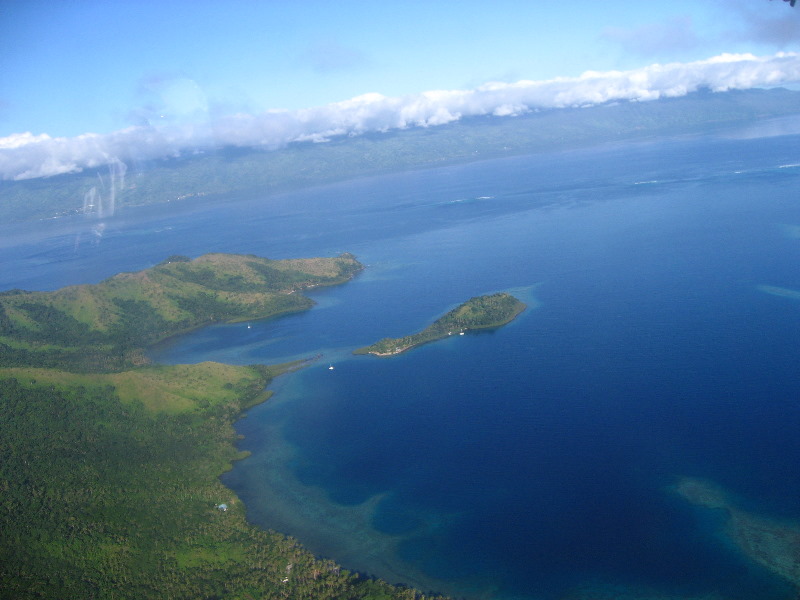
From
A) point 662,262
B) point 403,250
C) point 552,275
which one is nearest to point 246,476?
point 552,275

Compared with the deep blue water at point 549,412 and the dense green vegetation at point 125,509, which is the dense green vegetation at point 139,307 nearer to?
the deep blue water at point 549,412

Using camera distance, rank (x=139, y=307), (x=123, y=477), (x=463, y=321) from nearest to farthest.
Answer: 1. (x=123, y=477)
2. (x=463, y=321)
3. (x=139, y=307)

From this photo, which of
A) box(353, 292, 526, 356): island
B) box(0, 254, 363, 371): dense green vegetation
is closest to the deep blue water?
box(353, 292, 526, 356): island

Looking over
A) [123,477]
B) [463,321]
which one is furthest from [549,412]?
[123,477]

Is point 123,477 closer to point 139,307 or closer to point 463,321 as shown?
point 463,321

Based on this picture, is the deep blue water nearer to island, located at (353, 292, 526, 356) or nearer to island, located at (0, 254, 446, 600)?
island, located at (353, 292, 526, 356)

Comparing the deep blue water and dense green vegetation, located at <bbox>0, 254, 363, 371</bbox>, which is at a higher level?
dense green vegetation, located at <bbox>0, 254, 363, 371</bbox>
